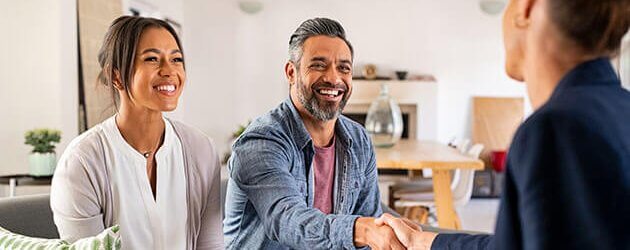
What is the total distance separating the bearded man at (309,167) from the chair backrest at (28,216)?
474 mm

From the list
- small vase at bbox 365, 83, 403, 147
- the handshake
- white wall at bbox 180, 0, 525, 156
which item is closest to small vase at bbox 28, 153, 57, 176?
small vase at bbox 365, 83, 403, 147

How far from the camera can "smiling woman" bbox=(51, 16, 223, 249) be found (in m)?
1.37

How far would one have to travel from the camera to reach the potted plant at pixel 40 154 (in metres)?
3.21

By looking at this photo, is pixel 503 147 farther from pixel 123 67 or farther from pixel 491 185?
pixel 123 67

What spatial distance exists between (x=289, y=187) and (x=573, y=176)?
2.92 ft

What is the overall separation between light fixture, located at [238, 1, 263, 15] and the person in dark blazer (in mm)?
6608

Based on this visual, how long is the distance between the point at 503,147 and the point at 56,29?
5.20 metres

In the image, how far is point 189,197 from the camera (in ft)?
5.11

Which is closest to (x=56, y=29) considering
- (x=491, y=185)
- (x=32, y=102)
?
(x=32, y=102)

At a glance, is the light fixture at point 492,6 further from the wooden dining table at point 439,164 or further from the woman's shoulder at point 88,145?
the woman's shoulder at point 88,145

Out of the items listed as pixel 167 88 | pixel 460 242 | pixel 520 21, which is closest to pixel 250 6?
pixel 167 88

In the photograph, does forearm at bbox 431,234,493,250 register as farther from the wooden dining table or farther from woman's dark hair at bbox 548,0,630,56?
the wooden dining table

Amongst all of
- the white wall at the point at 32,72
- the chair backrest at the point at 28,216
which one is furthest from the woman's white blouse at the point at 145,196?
the white wall at the point at 32,72

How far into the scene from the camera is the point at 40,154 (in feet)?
10.6
